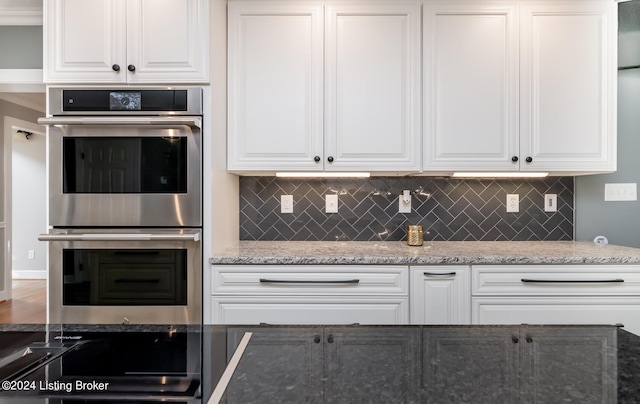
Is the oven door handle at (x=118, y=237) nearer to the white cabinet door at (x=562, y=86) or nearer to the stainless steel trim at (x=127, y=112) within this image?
the stainless steel trim at (x=127, y=112)

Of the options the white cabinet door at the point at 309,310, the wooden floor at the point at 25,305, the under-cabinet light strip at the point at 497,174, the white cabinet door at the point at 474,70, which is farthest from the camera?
the wooden floor at the point at 25,305

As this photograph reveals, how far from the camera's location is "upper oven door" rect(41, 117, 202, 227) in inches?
74.5

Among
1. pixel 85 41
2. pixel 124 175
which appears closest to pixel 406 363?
pixel 124 175

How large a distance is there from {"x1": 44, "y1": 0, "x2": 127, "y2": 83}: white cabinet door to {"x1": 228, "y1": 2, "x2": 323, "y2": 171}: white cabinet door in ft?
1.94

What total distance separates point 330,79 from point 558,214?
1839 millimetres

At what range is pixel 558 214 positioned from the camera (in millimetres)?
2547

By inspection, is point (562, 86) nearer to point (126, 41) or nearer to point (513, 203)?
point (513, 203)

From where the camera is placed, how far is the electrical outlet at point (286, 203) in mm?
2576

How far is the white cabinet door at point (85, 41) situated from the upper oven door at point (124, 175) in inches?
12.1

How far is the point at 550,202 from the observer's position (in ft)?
8.34

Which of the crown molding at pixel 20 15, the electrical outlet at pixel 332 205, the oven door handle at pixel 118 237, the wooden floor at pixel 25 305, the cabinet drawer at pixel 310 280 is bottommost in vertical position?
the wooden floor at pixel 25 305

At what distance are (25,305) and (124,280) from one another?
3383mm

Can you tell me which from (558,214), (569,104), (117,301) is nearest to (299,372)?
(117,301)

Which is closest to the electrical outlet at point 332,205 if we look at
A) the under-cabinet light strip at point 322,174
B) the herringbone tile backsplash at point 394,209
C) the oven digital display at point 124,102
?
the herringbone tile backsplash at point 394,209
